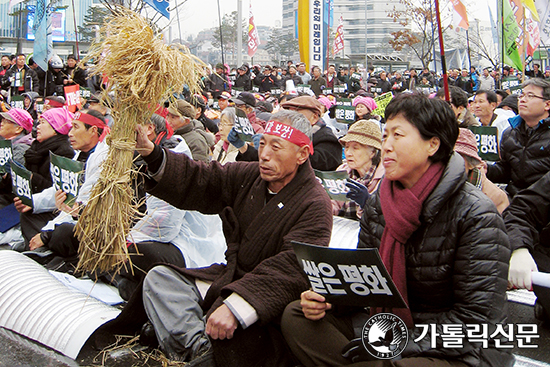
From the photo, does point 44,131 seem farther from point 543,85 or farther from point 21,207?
point 543,85

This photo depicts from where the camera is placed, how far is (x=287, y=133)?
122 inches

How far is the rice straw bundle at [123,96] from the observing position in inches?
106

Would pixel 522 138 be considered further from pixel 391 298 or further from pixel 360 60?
pixel 360 60

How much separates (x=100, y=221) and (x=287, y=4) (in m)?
115

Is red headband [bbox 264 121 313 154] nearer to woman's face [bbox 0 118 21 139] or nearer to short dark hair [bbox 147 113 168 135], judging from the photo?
short dark hair [bbox 147 113 168 135]

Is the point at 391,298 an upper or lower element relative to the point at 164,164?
lower

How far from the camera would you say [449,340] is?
2242 mm

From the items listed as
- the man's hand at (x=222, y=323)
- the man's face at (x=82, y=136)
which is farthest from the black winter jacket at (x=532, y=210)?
the man's face at (x=82, y=136)

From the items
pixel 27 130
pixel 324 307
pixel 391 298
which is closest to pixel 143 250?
pixel 324 307

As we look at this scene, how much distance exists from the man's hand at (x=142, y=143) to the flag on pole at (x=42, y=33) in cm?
1134

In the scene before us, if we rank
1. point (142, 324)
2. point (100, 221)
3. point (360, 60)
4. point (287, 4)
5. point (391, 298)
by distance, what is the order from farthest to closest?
point (287, 4) < point (360, 60) < point (142, 324) < point (100, 221) < point (391, 298)

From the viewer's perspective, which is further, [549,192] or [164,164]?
[549,192]

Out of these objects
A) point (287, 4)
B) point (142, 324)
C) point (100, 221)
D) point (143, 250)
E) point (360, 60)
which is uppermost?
point (287, 4)

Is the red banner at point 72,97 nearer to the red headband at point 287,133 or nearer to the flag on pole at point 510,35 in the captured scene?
the red headband at point 287,133
